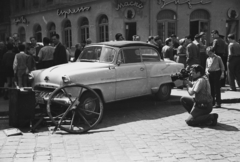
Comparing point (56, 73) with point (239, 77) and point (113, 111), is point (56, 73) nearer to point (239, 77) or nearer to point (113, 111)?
point (113, 111)

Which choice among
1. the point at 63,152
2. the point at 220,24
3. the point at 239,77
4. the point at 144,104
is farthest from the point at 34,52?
the point at 220,24

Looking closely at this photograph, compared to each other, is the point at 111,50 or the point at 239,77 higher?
the point at 111,50

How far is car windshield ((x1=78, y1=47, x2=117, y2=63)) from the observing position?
7.44m

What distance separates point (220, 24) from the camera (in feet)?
65.2

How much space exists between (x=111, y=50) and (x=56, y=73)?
1576 mm

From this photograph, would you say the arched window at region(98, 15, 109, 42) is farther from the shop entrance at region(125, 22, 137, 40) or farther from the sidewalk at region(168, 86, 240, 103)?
the sidewalk at region(168, 86, 240, 103)

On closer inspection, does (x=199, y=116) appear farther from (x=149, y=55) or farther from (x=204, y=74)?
(x=149, y=55)

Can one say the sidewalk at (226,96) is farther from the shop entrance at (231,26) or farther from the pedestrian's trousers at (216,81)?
the shop entrance at (231,26)

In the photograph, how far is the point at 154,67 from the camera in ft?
27.3

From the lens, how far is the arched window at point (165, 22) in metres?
19.7

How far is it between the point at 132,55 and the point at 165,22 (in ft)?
41.2

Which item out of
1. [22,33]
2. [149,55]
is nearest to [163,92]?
[149,55]

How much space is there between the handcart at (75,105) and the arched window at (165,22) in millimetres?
13899

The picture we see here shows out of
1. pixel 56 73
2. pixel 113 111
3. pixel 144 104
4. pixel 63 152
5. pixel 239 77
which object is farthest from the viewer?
pixel 239 77
